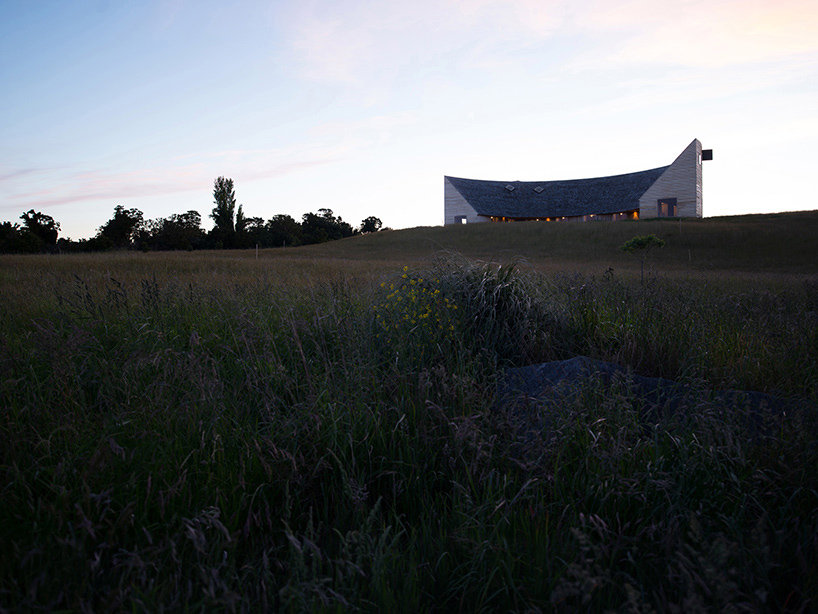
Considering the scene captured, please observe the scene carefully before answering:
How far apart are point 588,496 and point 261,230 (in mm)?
58025

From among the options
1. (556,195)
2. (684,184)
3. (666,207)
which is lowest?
(666,207)

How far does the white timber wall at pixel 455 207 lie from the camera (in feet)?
167

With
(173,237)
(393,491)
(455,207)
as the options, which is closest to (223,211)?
(173,237)

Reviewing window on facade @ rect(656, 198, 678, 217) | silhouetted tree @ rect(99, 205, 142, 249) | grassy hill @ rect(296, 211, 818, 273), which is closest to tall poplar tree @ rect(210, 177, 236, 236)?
silhouetted tree @ rect(99, 205, 142, 249)

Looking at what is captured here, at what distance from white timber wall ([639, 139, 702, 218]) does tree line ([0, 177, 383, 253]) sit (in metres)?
35.8

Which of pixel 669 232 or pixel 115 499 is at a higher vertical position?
pixel 669 232

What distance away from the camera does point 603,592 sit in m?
1.68

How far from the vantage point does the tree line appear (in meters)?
30.9

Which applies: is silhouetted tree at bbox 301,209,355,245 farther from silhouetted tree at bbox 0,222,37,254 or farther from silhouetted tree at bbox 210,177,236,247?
silhouetted tree at bbox 0,222,37,254

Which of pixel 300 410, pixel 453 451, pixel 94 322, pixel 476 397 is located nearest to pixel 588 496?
pixel 453 451

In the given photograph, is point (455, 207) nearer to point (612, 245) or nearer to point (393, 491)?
point (612, 245)

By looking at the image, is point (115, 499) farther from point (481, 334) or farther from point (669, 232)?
point (669, 232)

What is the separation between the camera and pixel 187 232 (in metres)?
A: 49.2

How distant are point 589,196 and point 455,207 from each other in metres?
14.9
